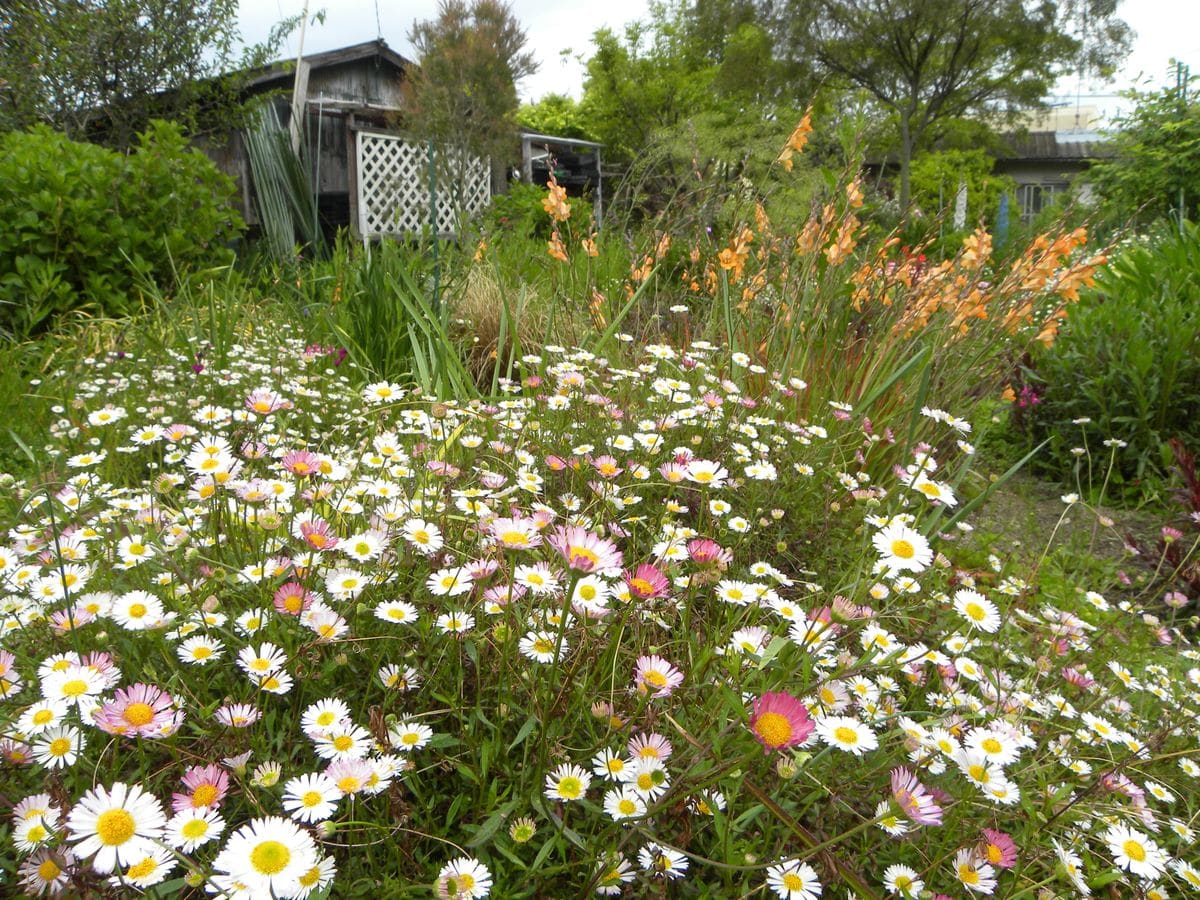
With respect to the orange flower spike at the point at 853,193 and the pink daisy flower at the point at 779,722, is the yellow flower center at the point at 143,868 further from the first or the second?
the orange flower spike at the point at 853,193

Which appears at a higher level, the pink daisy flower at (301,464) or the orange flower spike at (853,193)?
the orange flower spike at (853,193)

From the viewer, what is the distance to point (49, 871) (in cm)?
74

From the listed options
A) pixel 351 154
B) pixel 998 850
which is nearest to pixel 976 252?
pixel 998 850

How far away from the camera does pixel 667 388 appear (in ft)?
6.64

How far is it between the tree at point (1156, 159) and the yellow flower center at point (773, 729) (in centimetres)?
1183

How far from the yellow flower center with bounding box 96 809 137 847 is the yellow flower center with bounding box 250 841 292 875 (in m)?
0.13

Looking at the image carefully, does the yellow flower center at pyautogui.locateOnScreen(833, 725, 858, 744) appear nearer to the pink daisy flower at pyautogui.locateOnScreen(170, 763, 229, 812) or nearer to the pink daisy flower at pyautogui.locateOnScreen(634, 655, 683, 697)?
the pink daisy flower at pyautogui.locateOnScreen(634, 655, 683, 697)

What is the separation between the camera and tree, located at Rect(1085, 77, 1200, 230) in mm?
11555

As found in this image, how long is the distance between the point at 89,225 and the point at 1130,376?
5.80 metres

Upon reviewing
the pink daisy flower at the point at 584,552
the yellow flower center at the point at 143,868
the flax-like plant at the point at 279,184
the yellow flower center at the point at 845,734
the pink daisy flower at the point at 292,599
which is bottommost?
the yellow flower center at the point at 143,868

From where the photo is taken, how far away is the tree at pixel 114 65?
7.82 metres

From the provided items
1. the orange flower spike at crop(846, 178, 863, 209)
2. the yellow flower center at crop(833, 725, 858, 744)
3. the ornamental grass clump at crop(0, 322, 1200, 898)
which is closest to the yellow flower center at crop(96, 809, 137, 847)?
the ornamental grass clump at crop(0, 322, 1200, 898)

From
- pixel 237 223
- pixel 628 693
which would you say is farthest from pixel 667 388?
pixel 237 223

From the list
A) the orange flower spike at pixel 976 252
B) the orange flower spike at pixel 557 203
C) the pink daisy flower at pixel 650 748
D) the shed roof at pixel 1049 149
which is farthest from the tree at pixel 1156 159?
the shed roof at pixel 1049 149
